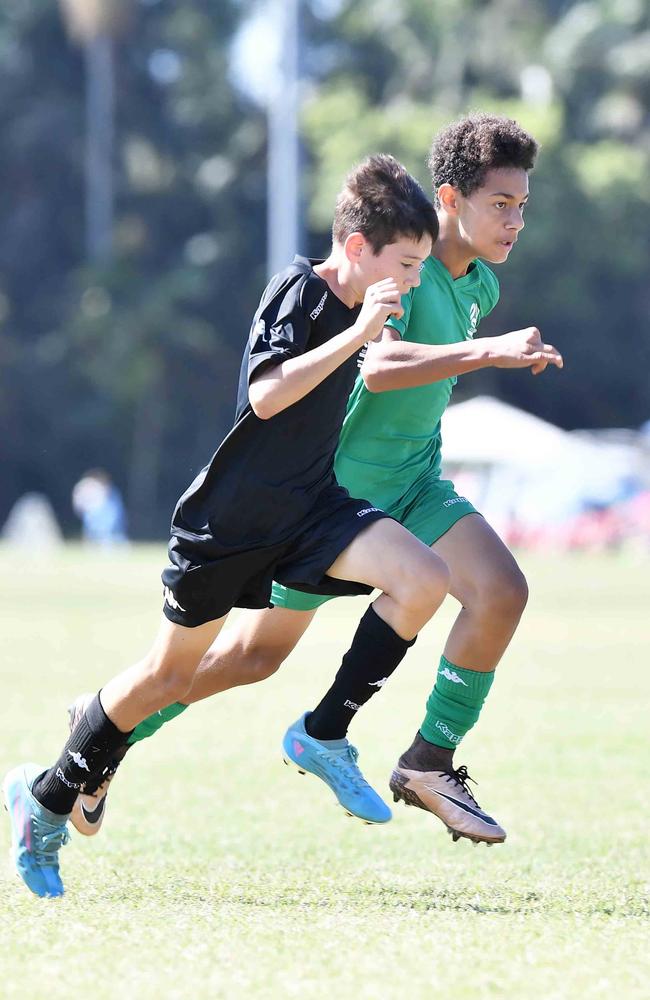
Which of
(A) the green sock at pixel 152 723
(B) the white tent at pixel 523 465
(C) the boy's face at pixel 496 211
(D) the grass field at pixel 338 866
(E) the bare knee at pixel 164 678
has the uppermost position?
(C) the boy's face at pixel 496 211

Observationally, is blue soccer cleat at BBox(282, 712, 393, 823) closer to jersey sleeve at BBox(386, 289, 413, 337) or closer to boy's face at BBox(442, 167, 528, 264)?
jersey sleeve at BBox(386, 289, 413, 337)

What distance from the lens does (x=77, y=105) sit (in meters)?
49.9

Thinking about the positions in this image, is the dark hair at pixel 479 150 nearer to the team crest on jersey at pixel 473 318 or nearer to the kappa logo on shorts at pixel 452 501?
the team crest on jersey at pixel 473 318

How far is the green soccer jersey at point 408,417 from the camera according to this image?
5.43m

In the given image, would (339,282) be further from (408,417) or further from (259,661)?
(259,661)

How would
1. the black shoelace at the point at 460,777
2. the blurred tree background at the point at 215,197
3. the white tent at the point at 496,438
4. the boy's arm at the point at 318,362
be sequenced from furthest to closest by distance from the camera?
1. the blurred tree background at the point at 215,197
2. the white tent at the point at 496,438
3. the black shoelace at the point at 460,777
4. the boy's arm at the point at 318,362

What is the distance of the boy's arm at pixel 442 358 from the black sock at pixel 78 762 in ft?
4.19

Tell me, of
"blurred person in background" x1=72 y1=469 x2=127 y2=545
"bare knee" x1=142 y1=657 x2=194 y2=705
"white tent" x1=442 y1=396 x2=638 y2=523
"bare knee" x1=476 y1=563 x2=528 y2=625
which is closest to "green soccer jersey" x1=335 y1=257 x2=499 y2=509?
"bare knee" x1=476 y1=563 x2=528 y2=625

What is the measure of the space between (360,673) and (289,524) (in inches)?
21.0

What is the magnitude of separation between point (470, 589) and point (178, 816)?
1761mm

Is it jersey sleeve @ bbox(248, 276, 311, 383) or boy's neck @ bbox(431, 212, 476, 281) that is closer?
jersey sleeve @ bbox(248, 276, 311, 383)

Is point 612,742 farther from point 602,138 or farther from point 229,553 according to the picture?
point 602,138

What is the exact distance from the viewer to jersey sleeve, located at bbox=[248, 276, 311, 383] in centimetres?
463

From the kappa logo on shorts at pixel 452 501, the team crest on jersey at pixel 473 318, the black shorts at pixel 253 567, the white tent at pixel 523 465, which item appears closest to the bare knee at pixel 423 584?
the black shorts at pixel 253 567
